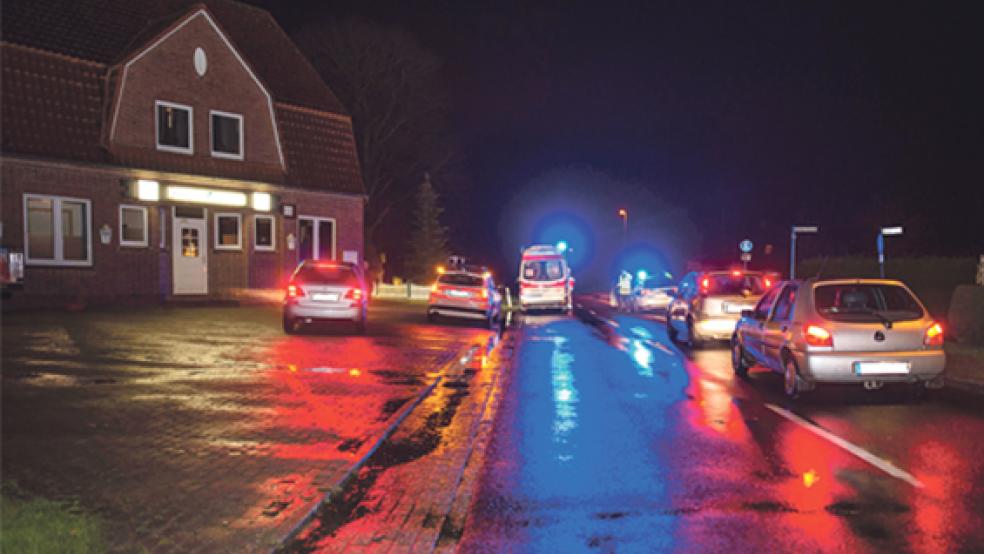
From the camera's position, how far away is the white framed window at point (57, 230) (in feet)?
64.7

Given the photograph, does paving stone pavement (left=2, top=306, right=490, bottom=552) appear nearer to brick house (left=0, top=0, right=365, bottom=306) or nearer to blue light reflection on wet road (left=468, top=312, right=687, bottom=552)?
blue light reflection on wet road (left=468, top=312, right=687, bottom=552)

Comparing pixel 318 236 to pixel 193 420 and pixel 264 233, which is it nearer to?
pixel 264 233

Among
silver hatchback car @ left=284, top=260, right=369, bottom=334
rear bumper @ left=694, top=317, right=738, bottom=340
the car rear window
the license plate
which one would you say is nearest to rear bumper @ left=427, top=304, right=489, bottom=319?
the car rear window

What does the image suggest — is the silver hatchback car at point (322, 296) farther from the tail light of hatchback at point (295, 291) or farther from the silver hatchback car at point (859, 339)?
the silver hatchback car at point (859, 339)

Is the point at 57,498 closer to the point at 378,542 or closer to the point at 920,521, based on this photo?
the point at 378,542

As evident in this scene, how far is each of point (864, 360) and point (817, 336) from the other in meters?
0.60

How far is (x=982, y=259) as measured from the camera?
585 inches

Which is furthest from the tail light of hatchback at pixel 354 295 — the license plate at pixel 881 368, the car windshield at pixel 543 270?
the car windshield at pixel 543 270

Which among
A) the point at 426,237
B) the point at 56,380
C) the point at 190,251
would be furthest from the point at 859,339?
the point at 426,237

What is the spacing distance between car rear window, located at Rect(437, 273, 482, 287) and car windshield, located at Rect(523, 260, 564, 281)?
7.39 m

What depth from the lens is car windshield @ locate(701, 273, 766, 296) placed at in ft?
50.6

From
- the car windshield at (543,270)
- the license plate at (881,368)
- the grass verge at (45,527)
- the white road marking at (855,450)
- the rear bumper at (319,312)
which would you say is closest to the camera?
the grass verge at (45,527)

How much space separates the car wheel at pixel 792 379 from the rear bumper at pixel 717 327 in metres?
5.05

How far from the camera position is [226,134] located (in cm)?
2436
